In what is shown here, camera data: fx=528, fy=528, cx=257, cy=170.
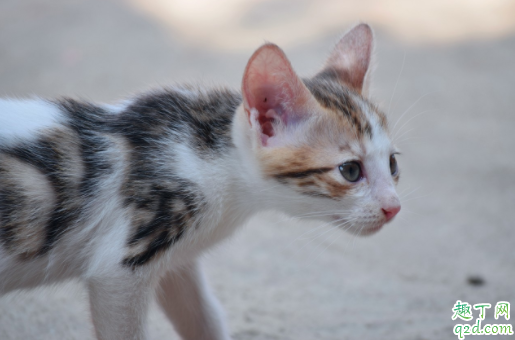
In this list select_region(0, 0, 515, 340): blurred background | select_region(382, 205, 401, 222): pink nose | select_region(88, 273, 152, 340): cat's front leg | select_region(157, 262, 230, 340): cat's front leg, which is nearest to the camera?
select_region(88, 273, 152, 340): cat's front leg

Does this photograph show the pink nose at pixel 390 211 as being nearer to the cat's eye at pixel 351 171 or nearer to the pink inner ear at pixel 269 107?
the cat's eye at pixel 351 171

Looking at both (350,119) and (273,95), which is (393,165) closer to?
(350,119)

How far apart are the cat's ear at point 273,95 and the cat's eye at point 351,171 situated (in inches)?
10.3

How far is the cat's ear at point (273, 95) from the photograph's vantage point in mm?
1981

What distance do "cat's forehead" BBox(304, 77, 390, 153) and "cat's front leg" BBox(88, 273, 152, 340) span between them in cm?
96

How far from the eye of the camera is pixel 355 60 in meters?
2.63

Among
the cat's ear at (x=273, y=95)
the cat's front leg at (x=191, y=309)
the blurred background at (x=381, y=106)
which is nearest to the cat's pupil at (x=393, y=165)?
the blurred background at (x=381, y=106)

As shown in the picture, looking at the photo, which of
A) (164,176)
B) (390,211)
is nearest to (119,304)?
(164,176)

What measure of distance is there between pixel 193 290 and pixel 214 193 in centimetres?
66

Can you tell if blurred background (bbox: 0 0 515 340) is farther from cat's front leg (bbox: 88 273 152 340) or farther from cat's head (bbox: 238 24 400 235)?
cat's head (bbox: 238 24 400 235)

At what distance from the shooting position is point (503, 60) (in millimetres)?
6465

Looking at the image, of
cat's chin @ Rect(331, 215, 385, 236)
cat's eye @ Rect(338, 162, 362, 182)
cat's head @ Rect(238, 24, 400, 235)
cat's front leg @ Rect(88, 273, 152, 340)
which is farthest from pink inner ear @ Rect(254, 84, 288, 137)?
cat's front leg @ Rect(88, 273, 152, 340)

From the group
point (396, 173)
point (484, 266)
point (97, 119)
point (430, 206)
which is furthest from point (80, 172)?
point (430, 206)

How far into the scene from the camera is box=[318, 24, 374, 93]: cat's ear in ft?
8.55
